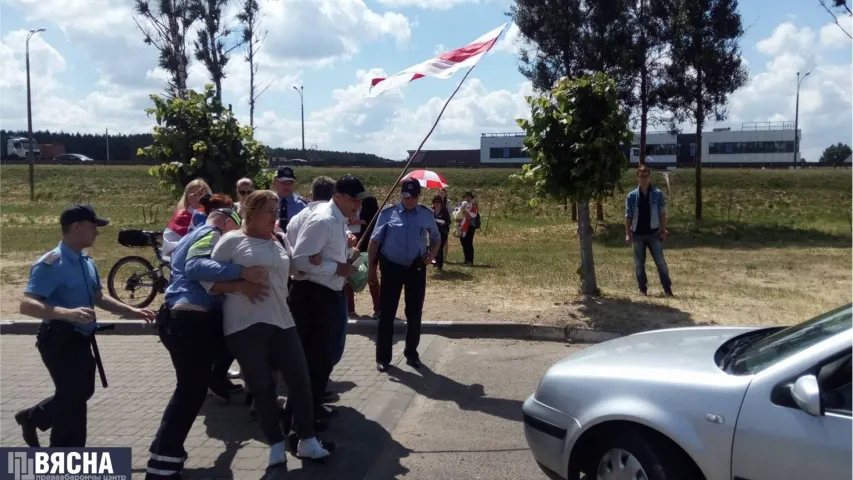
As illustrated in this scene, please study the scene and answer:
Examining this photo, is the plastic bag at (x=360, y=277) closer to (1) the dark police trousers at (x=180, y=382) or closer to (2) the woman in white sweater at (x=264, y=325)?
(2) the woman in white sweater at (x=264, y=325)

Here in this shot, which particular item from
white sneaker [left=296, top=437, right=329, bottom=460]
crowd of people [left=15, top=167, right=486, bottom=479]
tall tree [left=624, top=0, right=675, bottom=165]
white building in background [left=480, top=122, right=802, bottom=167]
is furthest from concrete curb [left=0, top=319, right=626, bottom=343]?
white building in background [left=480, top=122, right=802, bottom=167]

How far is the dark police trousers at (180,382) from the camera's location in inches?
164

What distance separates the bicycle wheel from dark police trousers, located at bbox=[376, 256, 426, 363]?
4295 mm

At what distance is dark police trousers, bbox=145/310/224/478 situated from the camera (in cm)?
418

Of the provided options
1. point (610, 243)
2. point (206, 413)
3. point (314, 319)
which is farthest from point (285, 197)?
point (610, 243)

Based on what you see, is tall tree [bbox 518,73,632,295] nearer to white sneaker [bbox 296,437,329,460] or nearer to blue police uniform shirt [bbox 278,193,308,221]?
blue police uniform shirt [bbox 278,193,308,221]

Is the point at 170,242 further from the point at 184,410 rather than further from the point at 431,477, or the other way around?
the point at 431,477

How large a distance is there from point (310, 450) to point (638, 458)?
2.13m

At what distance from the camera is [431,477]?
4535mm

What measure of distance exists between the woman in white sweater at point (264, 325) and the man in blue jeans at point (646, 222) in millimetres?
6729

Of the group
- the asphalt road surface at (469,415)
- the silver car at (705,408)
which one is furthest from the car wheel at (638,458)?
the asphalt road surface at (469,415)

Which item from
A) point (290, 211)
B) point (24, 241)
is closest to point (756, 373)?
point (290, 211)

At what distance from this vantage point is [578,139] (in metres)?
9.09

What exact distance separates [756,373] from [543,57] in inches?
870
